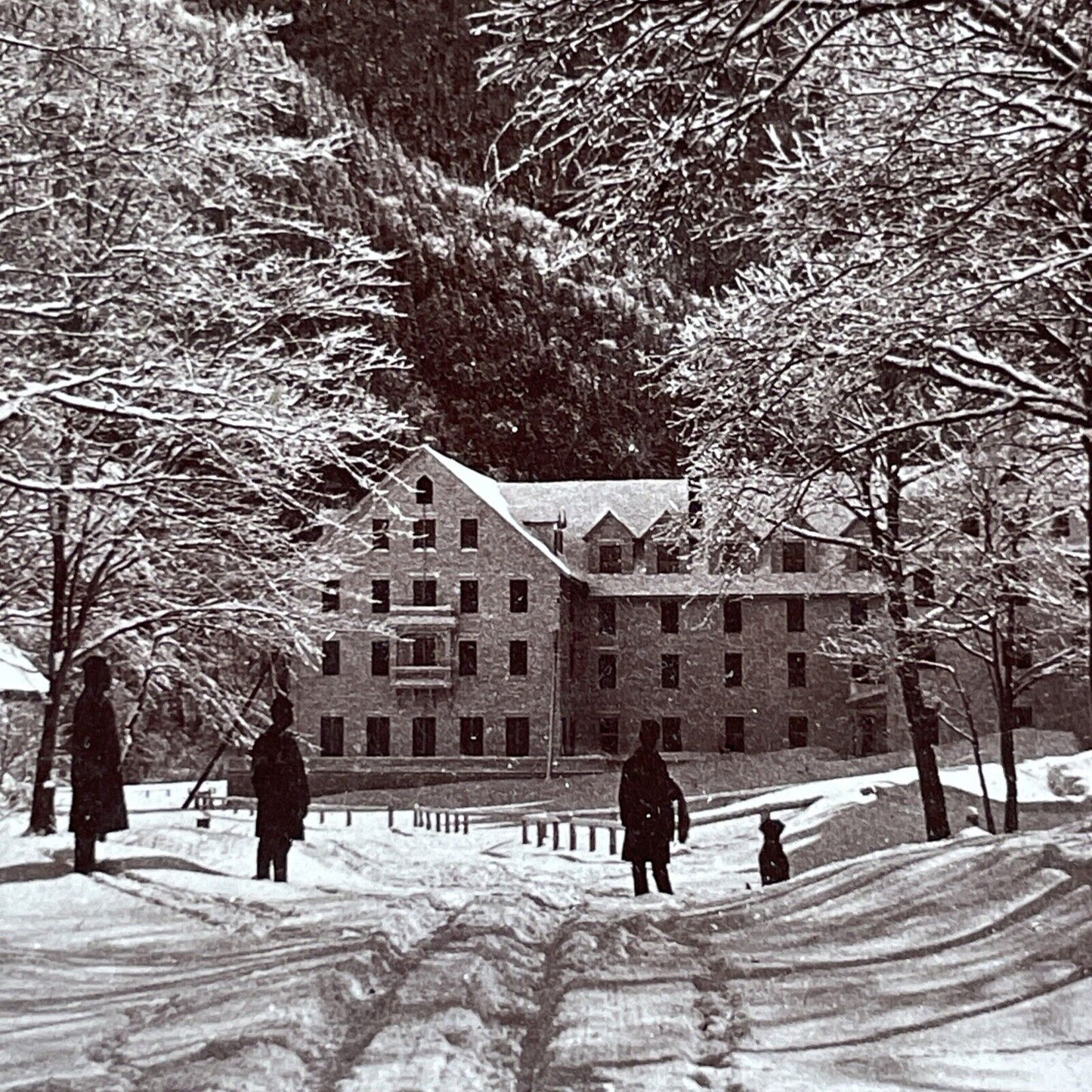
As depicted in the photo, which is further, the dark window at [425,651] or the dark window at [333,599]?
the dark window at [425,651]

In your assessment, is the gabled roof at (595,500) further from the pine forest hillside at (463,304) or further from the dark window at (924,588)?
the dark window at (924,588)

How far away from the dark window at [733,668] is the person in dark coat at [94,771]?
918 centimetres

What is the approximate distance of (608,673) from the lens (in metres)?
21.5

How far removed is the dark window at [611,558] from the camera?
25.5 metres

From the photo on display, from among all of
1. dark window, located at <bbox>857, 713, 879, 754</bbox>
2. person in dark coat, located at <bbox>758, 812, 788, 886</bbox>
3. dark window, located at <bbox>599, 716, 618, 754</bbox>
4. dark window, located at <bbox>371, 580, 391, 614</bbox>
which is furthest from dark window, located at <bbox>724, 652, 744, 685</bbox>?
dark window, located at <bbox>371, 580, 391, 614</bbox>

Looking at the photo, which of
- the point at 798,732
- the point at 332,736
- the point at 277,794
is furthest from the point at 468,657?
the point at 277,794

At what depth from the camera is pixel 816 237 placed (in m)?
7.91

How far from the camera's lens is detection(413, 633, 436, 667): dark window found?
955 inches

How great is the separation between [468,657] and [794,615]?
6.68 metres

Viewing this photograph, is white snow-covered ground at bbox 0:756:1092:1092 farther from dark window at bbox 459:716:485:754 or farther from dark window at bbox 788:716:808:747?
dark window at bbox 459:716:485:754

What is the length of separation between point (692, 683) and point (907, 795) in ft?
11.4

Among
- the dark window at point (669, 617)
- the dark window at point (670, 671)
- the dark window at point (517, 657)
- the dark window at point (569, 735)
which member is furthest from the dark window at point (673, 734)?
the dark window at point (517, 657)

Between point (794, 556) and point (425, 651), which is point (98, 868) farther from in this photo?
point (794, 556)

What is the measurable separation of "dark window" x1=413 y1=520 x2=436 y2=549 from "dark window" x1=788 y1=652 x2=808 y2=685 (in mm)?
10354
